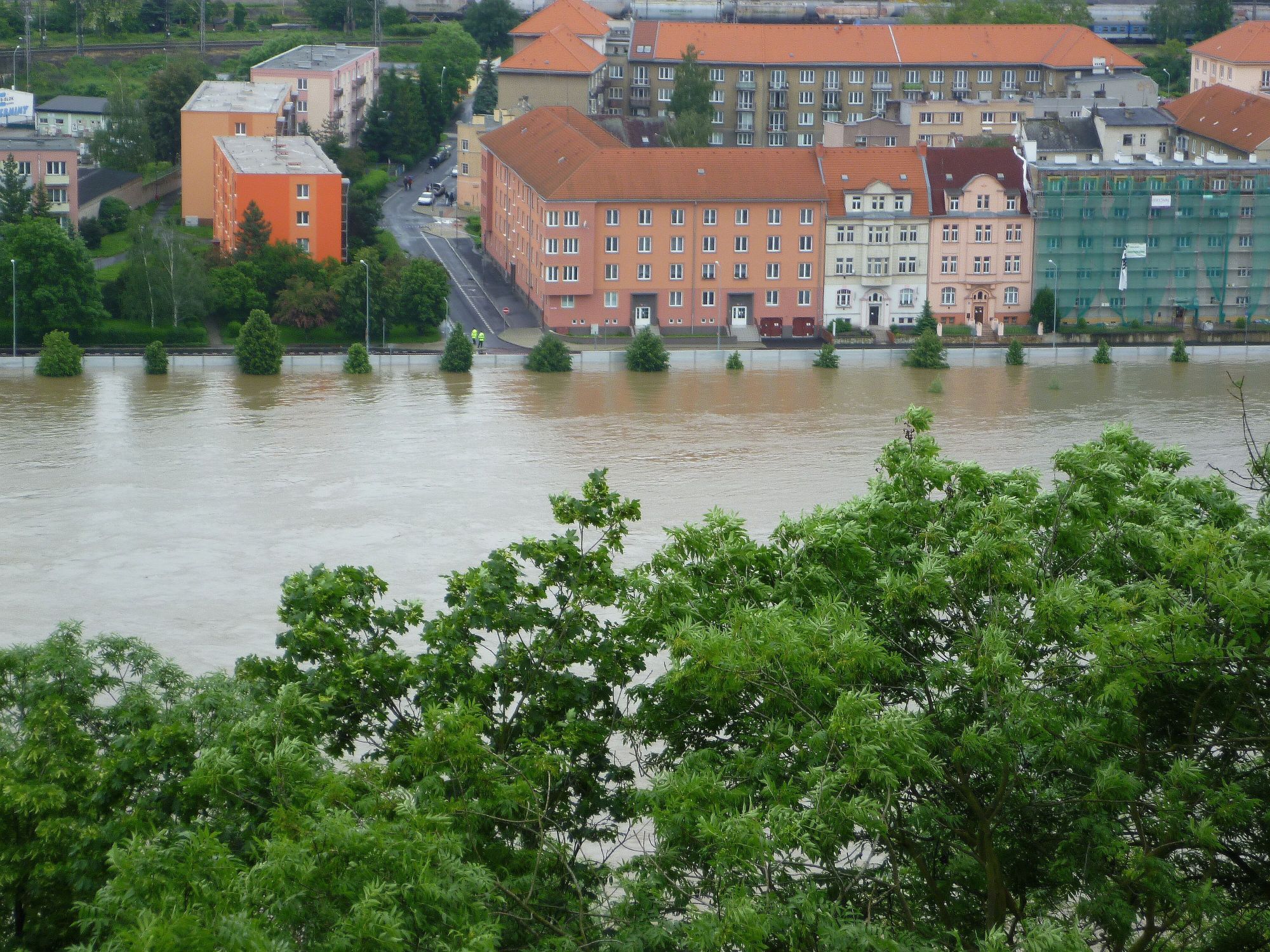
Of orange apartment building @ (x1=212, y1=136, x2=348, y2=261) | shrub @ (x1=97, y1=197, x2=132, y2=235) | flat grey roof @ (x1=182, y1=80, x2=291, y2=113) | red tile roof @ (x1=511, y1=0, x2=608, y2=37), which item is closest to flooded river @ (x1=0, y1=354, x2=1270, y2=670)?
orange apartment building @ (x1=212, y1=136, x2=348, y2=261)

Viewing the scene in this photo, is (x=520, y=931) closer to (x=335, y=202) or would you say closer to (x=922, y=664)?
(x=922, y=664)

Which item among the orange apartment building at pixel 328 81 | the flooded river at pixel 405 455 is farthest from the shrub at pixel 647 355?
the orange apartment building at pixel 328 81

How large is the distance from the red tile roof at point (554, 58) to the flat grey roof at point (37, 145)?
9.19 meters

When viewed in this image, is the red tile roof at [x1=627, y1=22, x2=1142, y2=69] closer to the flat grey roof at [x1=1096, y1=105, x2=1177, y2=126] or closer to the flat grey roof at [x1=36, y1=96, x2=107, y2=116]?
the flat grey roof at [x1=1096, y1=105, x2=1177, y2=126]

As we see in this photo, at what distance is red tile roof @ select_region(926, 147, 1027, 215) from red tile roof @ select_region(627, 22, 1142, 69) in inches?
449

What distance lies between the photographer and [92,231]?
3058 cm

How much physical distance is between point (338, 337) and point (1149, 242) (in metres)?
12.2

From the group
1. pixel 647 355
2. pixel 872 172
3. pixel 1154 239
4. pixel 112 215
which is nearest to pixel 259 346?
pixel 647 355

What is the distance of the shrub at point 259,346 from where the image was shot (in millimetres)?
25656

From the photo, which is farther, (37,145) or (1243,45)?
(1243,45)

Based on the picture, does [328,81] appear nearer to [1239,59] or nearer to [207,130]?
[207,130]

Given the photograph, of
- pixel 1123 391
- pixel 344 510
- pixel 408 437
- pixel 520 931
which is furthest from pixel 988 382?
pixel 520 931

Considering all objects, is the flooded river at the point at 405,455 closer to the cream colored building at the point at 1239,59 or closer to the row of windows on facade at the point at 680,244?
the row of windows on facade at the point at 680,244

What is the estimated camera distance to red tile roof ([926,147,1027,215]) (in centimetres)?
2919
